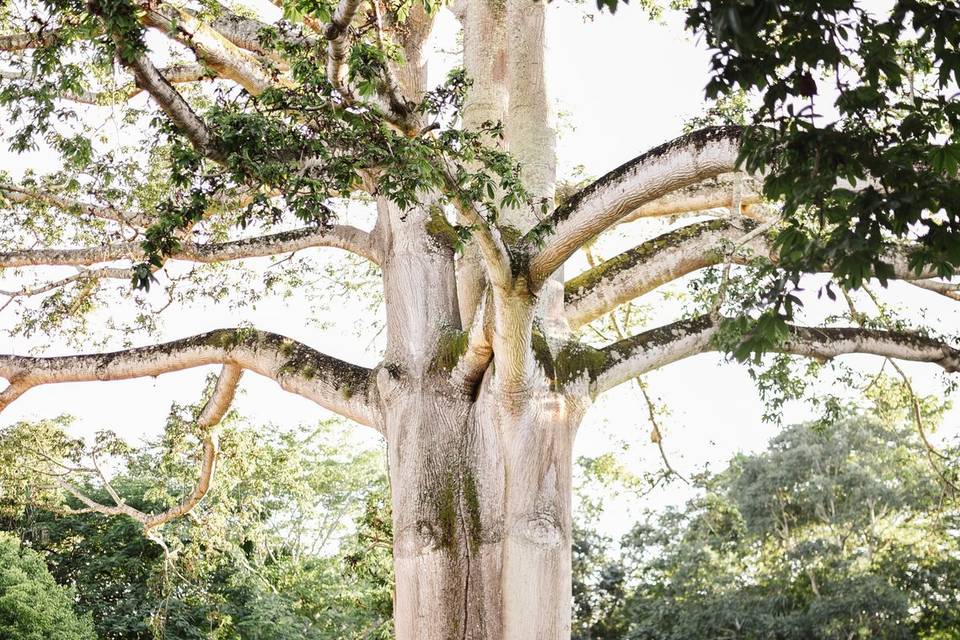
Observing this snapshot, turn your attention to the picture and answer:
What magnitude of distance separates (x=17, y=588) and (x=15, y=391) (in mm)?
8764

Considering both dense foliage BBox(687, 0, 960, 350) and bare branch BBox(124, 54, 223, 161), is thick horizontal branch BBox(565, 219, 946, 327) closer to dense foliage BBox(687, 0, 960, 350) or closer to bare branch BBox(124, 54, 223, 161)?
bare branch BBox(124, 54, 223, 161)

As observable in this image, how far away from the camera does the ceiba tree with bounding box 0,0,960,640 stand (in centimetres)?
437

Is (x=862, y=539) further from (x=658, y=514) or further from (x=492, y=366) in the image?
(x=492, y=366)

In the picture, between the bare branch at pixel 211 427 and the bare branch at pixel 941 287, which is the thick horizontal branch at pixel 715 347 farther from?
the bare branch at pixel 211 427

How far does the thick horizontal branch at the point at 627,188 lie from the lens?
5473 millimetres

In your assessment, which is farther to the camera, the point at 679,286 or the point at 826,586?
the point at 826,586

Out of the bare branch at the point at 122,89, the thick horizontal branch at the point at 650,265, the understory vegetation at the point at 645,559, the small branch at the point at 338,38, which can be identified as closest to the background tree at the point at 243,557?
the understory vegetation at the point at 645,559

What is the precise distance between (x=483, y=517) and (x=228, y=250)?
9.89 ft

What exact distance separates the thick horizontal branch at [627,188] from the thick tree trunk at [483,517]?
1.30 metres

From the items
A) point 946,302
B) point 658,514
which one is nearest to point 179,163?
point 946,302

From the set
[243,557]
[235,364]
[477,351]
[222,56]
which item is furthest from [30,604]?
[477,351]

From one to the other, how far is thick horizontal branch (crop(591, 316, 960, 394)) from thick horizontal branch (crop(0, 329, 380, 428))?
172cm

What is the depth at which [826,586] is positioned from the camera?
21203 mm

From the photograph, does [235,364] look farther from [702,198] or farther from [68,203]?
[702,198]
